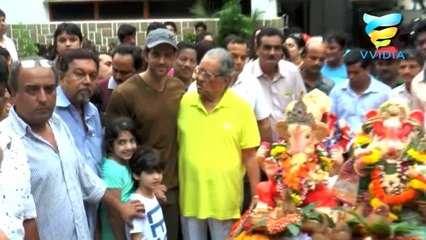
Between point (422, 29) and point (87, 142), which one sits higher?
point (422, 29)

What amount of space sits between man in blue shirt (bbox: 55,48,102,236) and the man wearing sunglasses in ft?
1.28

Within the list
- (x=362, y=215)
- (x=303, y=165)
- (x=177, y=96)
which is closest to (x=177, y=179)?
(x=177, y=96)

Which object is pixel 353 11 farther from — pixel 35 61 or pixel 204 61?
pixel 35 61

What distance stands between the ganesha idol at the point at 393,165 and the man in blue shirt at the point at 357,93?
1502mm

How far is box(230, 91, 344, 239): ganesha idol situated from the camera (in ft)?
11.9

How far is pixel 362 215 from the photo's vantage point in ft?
11.7

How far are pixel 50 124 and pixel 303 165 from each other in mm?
1312

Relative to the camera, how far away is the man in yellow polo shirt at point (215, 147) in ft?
14.2

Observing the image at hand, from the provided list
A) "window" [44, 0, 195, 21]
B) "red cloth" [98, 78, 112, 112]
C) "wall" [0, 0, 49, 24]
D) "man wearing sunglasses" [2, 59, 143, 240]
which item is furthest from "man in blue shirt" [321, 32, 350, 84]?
"wall" [0, 0, 49, 24]

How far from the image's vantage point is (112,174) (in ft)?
13.4

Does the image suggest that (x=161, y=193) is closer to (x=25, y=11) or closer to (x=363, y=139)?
(x=363, y=139)

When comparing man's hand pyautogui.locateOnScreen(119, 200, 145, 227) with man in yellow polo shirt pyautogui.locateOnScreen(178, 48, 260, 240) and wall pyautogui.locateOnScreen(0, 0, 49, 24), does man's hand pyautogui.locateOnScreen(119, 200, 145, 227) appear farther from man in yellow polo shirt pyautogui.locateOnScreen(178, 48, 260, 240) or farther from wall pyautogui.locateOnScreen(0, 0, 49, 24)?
wall pyautogui.locateOnScreen(0, 0, 49, 24)

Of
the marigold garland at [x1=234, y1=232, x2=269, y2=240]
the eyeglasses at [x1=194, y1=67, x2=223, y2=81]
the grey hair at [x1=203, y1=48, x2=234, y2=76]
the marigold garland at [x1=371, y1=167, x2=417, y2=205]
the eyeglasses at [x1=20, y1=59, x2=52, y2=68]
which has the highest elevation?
the eyeglasses at [x1=20, y1=59, x2=52, y2=68]
